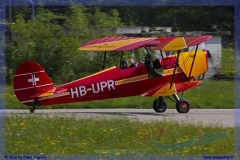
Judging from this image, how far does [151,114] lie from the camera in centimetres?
1502

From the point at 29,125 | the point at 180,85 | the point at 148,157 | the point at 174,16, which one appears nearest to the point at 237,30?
the point at 174,16

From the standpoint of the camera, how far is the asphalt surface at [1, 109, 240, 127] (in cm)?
1376

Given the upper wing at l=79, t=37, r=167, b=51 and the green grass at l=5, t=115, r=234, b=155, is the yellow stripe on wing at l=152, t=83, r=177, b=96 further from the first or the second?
the green grass at l=5, t=115, r=234, b=155

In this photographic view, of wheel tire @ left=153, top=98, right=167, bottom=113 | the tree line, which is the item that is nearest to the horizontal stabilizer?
wheel tire @ left=153, top=98, right=167, bottom=113

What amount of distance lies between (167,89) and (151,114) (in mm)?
827

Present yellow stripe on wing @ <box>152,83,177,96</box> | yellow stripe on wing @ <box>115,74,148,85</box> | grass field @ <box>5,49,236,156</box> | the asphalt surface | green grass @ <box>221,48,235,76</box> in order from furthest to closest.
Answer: green grass @ <box>221,48,235,76</box> < yellow stripe on wing @ <box>115,74,148,85</box> < yellow stripe on wing @ <box>152,83,177,96</box> < the asphalt surface < grass field @ <box>5,49,236,156</box>

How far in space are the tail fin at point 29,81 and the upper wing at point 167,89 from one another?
2.89 m

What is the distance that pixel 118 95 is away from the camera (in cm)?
1516

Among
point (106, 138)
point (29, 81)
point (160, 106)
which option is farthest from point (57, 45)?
point (106, 138)

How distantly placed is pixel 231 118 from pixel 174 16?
13.7m

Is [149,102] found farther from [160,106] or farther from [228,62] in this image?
[228,62]

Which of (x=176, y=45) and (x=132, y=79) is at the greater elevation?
(x=176, y=45)

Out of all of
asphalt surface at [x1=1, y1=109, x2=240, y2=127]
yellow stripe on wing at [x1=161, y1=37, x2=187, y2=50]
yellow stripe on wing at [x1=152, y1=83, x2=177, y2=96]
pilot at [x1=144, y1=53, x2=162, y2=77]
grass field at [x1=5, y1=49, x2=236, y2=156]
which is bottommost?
asphalt surface at [x1=1, y1=109, x2=240, y2=127]

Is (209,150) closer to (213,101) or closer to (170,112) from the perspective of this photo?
(170,112)
